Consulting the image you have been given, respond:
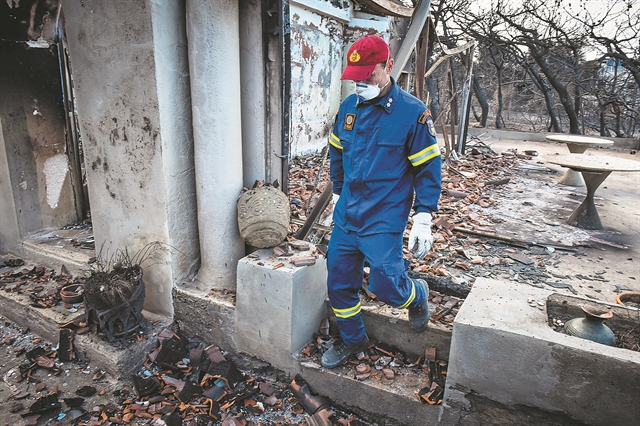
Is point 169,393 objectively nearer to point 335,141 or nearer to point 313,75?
point 335,141

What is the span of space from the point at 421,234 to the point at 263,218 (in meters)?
1.19

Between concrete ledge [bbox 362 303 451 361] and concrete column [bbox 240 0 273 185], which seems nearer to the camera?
concrete ledge [bbox 362 303 451 361]

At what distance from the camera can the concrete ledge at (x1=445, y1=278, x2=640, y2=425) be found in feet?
7.25

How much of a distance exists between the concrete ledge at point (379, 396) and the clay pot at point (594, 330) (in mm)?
905

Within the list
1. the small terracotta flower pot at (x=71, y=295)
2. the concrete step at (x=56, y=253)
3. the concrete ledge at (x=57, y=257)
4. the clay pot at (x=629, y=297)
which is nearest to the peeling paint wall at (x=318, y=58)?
the concrete step at (x=56, y=253)

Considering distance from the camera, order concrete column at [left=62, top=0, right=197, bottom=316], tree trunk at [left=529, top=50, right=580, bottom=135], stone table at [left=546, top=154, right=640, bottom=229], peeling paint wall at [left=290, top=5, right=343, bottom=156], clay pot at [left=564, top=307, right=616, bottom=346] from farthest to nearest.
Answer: tree trunk at [left=529, top=50, right=580, bottom=135] < peeling paint wall at [left=290, top=5, right=343, bottom=156] < stone table at [left=546, top=154, right=640, bottom=229] < concrete column at [left=62, top=0, right=197, bottom=316] < clay pot at [left=564, top=307, right=616, bottom=346]

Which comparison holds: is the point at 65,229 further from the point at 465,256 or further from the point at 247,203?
the point at 465,256

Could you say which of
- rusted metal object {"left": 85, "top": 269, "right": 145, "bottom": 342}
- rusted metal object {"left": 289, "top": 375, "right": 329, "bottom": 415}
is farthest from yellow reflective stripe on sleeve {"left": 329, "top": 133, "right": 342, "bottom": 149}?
rusted metal object {"left": 85, "top": 269, "right": 145, "bottom": 342}

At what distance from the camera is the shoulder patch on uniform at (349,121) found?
2.86 metres

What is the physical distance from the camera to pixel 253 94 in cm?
351

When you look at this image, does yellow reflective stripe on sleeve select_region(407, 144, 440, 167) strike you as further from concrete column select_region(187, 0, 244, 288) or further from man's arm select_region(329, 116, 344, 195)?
concrete column select_region(187, 0, 244, 288)

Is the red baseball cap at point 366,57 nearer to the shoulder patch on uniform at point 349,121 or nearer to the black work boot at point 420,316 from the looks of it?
the shoulder patch on uniform at point 349,121

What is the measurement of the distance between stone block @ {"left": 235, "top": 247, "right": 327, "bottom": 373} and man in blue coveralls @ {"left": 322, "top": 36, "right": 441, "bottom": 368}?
36 cm

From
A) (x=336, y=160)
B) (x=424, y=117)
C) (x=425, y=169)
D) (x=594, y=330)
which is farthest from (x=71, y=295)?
(x=594, y=330)
